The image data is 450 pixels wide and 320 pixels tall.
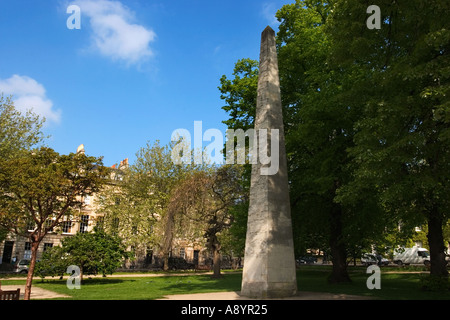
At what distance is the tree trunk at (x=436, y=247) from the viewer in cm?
1617

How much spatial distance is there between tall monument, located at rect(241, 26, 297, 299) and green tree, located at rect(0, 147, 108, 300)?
8498 mm

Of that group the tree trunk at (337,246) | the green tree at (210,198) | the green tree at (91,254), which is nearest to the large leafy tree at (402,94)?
the tree trunk at (337,246)

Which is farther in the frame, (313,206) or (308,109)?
(313,206)

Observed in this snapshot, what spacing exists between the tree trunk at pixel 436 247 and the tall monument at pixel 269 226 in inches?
298

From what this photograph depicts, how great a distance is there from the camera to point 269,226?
13.2 meters

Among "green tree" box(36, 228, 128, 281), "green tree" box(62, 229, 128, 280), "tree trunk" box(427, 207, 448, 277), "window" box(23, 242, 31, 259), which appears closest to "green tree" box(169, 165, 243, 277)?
"green tree" box(62, 229, 128, 280)

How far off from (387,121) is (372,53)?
12.3 feet

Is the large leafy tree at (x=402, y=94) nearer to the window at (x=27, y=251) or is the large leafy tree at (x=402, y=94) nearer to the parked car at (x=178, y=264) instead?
the parked car at (x=178, y=264)

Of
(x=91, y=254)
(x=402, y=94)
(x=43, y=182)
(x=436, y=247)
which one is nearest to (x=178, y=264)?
(x=91, y=254)

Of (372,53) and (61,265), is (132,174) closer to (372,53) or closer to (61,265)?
(61,265)

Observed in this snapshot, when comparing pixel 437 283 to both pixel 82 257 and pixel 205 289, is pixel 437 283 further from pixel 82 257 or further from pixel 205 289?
pixel 82 257

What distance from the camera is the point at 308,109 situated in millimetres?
16891
